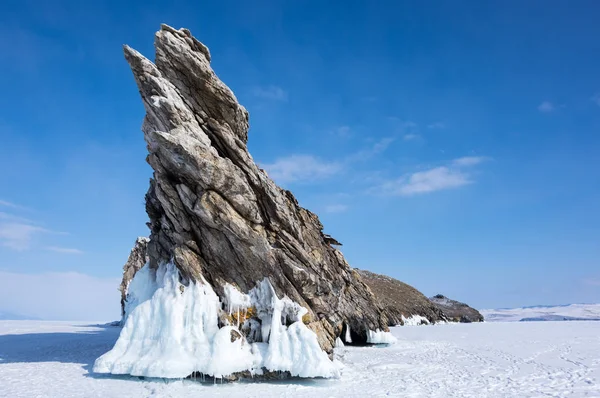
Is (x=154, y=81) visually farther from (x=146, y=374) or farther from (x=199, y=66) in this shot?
(x=146, y=374)

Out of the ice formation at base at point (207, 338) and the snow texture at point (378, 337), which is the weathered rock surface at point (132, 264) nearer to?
the snow texture at point (378, 337)

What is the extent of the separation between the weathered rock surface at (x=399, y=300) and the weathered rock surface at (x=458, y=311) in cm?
608

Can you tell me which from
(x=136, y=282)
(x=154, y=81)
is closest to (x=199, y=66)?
(x=154, y=81)

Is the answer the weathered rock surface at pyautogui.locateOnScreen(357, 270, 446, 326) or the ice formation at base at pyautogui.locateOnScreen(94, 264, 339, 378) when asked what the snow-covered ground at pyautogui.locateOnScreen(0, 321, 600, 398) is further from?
the weathered rock surface at pyautogui.locateOnScreen(357, 270, 446, 326)

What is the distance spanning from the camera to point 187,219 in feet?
83.3

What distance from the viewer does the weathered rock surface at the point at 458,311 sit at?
9368 cm

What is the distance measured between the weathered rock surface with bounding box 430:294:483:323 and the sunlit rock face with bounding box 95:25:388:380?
246 feet

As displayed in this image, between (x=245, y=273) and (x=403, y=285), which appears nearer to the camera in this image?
(x=245, y=273)

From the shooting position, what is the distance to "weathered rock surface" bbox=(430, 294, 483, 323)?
→ 9368 cm

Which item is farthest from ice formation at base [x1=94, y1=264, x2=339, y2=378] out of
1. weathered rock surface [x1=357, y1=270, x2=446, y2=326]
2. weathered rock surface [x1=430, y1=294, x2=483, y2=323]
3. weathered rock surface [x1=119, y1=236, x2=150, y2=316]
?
weathered rock surface [x1=430, y1=294, x2=483, y2=323]

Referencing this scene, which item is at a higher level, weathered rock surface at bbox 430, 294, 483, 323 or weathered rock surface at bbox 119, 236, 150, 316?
weathered rock surface at bbox 119, 236, 150, 316

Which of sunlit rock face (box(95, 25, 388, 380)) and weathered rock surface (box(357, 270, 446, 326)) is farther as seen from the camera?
weathered rock surface (box(357, 270, 446, 326))

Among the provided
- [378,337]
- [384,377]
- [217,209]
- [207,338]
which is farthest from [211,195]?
[378,337]

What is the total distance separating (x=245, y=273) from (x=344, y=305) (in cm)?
1994
